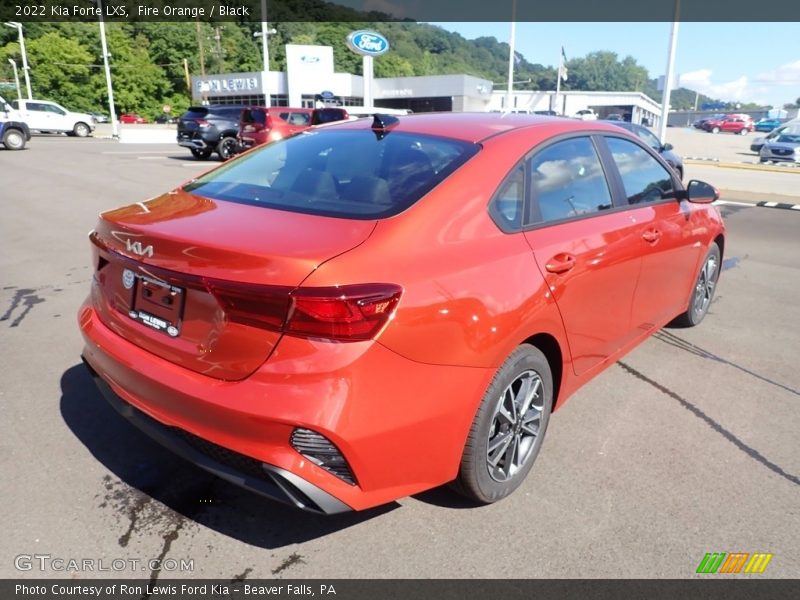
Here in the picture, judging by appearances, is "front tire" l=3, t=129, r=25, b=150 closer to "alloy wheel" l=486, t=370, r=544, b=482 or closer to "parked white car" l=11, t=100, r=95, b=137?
"parked white car" l=11, t=100, r=95, b=137

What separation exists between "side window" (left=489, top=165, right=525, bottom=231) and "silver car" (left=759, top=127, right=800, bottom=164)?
2551 cm

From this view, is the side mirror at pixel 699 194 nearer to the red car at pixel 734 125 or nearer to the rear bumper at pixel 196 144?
the rear bumper at pixel 196 144

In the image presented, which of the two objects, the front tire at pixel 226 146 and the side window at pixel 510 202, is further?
the front tire at pixel 226 146

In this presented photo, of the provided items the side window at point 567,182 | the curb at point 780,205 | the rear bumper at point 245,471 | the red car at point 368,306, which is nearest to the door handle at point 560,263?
the red car at point 368,306

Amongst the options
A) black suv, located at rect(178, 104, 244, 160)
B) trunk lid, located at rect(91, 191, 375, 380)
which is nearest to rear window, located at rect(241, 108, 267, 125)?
black suv, located at rect(178, 104, 244, 160)

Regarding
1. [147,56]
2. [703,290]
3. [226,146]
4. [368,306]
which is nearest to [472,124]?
[368,306]

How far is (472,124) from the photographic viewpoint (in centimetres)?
323

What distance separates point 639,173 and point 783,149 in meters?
24.2

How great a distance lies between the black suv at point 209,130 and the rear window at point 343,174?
18140mm

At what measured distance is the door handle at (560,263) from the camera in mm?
2807
